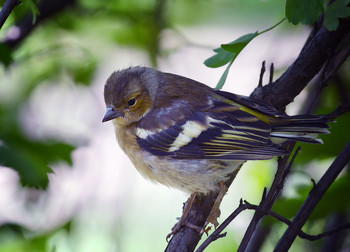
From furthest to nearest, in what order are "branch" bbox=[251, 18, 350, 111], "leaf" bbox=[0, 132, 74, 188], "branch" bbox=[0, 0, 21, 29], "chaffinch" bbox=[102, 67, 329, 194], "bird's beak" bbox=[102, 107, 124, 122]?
"bird's beak" bbox=[102, 107, 124, 122]
"chaffinch" bbox=[102, 67, 329, 194]
"branch" bbox=[251, 18, 350, 111]
"leaf" bbox=[0, 132, 74, 188]
"branch" bbox=[0, 0, 21, 29]

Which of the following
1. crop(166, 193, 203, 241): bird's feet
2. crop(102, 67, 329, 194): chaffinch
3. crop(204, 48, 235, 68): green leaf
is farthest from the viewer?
crop(102, 67, 329, 194): chaffinch

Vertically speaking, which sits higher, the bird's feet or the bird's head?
the bird's head

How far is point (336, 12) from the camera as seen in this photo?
186 cm

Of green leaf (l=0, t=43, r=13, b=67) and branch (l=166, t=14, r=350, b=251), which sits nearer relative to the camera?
green leaf (l=0, t=43, r=13, b=67)

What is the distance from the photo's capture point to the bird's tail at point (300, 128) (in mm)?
2277

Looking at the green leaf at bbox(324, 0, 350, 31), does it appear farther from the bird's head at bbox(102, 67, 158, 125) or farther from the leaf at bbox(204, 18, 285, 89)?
the bird's head at bbox(102, 67, 158, 125)

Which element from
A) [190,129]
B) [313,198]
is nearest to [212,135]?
[190,129]

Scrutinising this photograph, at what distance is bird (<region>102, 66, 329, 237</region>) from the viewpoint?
274 cm

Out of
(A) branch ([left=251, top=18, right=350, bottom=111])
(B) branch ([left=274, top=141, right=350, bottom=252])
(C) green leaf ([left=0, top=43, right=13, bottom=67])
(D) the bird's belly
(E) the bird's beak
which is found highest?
(A) branch ([left=251, top=18, right=350, bottom=111])

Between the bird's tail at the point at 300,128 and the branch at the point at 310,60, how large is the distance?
15cm

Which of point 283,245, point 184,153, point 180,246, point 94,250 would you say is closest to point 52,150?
point 184,153

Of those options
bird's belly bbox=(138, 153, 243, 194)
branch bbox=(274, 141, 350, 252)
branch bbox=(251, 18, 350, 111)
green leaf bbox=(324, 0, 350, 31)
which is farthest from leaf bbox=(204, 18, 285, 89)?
bird's belly bbox=(138, 153, 243, 194)

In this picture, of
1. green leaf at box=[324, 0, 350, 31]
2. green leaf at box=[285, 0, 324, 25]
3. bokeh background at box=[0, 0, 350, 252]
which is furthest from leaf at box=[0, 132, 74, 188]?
green leaf at box=[324, 0, 350, 31]

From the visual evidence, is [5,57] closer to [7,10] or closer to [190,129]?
[7,10]
